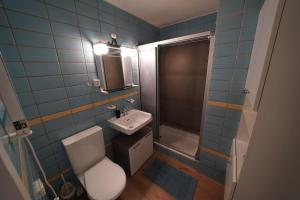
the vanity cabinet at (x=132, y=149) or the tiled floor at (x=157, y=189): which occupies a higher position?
the vanity cabinet at (x=132, y=149)

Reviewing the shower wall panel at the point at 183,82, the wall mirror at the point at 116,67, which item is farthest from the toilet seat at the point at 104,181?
the shower wall panel at the point at 183,82

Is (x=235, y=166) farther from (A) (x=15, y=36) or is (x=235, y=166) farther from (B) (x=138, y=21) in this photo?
(B) (x=138, y=21)

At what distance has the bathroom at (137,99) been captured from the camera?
2.15 ft

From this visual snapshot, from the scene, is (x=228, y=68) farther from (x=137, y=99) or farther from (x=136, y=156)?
(x=136, y=156)

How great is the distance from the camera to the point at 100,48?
1.41 m

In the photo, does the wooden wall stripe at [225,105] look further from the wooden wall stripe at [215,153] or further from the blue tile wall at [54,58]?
the blue tile wall at [54,58]

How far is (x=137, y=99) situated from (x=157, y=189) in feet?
4.60

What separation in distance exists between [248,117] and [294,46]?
82 cm

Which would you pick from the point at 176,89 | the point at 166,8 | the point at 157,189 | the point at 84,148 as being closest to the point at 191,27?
the point at 166,8

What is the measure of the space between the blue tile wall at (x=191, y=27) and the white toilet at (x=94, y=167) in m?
2.20

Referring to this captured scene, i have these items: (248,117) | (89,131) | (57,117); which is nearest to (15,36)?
(57,117)

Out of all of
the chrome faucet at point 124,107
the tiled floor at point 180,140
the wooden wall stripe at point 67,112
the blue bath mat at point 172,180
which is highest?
the wooden wall stripe at point 67,112

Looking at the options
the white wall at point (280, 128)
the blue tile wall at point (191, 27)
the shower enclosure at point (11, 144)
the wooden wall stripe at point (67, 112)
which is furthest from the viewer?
the blue tile wall at point (191, 27)

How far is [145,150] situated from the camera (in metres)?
1.87
